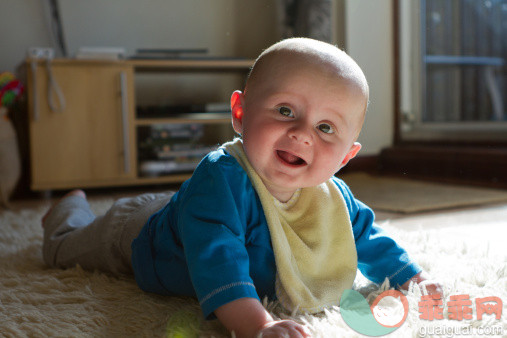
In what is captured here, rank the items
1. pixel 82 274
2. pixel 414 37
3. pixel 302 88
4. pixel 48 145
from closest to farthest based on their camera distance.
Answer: pixel 302 88 < pixel 82 274 < pixel 48 145 < pixel 414 37

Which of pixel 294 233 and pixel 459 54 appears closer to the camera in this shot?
pixel 294 233

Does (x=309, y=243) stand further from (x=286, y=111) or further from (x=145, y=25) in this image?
(x=145, y=25)

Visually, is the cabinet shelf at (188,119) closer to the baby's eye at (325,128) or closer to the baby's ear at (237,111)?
the baby's ear at (237,111)

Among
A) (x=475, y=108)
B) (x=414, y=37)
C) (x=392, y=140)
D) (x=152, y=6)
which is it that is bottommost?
(x=392, y=140)

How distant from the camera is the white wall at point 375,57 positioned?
2.73 m

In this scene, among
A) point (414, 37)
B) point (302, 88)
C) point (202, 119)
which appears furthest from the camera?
point (414, 37)

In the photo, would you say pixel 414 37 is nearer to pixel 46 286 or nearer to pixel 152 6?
pixel 152 6

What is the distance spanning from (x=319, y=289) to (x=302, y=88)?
11.2 inches

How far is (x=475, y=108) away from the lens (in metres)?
2.62

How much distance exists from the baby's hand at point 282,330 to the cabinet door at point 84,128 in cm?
Answer: 175

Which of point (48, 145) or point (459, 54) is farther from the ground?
point (459, 54)

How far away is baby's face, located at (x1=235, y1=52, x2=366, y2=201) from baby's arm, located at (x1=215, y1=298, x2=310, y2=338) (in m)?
0.17

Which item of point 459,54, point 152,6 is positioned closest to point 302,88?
point 152,6

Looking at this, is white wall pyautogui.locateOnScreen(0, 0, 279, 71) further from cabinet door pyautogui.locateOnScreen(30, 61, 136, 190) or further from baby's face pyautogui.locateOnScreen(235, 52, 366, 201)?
baby's face pyautogui.locateOnScreen(235, 52, 366, 201)
